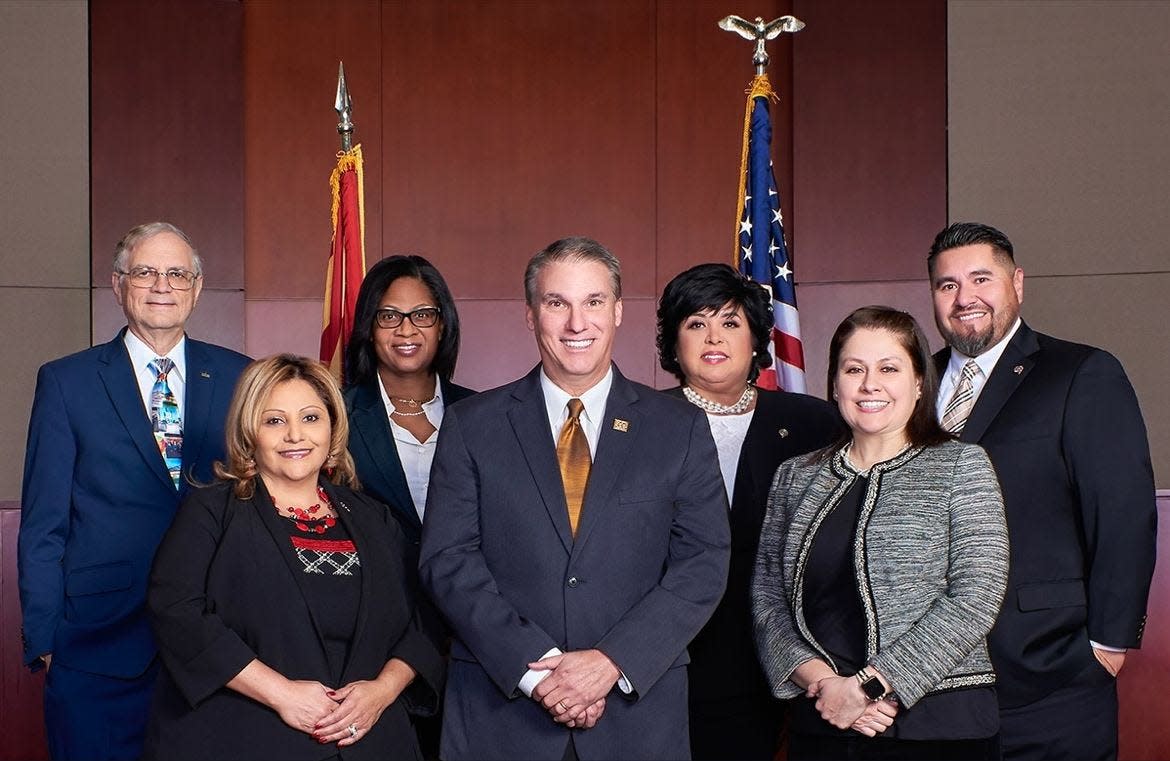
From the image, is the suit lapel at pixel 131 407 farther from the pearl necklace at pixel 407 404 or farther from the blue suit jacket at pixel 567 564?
the blue suit jacket at pixel 567 564

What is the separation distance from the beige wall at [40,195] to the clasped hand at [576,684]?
4126 mm

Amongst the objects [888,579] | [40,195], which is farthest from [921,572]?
[40,195]

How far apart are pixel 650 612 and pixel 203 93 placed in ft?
14.9

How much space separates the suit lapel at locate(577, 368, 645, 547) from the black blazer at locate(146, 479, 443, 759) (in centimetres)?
52

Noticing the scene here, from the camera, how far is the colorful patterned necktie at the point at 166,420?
318cm

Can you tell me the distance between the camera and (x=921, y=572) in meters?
2.48

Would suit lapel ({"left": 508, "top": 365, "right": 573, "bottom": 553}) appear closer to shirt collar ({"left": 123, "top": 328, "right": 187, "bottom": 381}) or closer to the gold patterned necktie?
the gold patterned necktie

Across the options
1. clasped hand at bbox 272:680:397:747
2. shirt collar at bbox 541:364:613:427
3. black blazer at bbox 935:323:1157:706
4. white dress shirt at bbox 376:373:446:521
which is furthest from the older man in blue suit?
black blazer at bbox 935:323:1157:706

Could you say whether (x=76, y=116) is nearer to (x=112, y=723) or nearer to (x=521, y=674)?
(x=112, y=723)

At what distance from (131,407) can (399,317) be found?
828mm

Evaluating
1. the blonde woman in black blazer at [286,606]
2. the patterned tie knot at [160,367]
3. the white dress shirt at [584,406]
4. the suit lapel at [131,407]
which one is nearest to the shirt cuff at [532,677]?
the blonde woman in black blazer at [286,606]

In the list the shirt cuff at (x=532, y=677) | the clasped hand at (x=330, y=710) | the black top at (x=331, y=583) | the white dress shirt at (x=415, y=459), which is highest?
the white dress shirt at (x=415, y=459)

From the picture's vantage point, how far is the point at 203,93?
6.04 m

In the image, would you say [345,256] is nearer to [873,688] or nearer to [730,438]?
[730,438]
